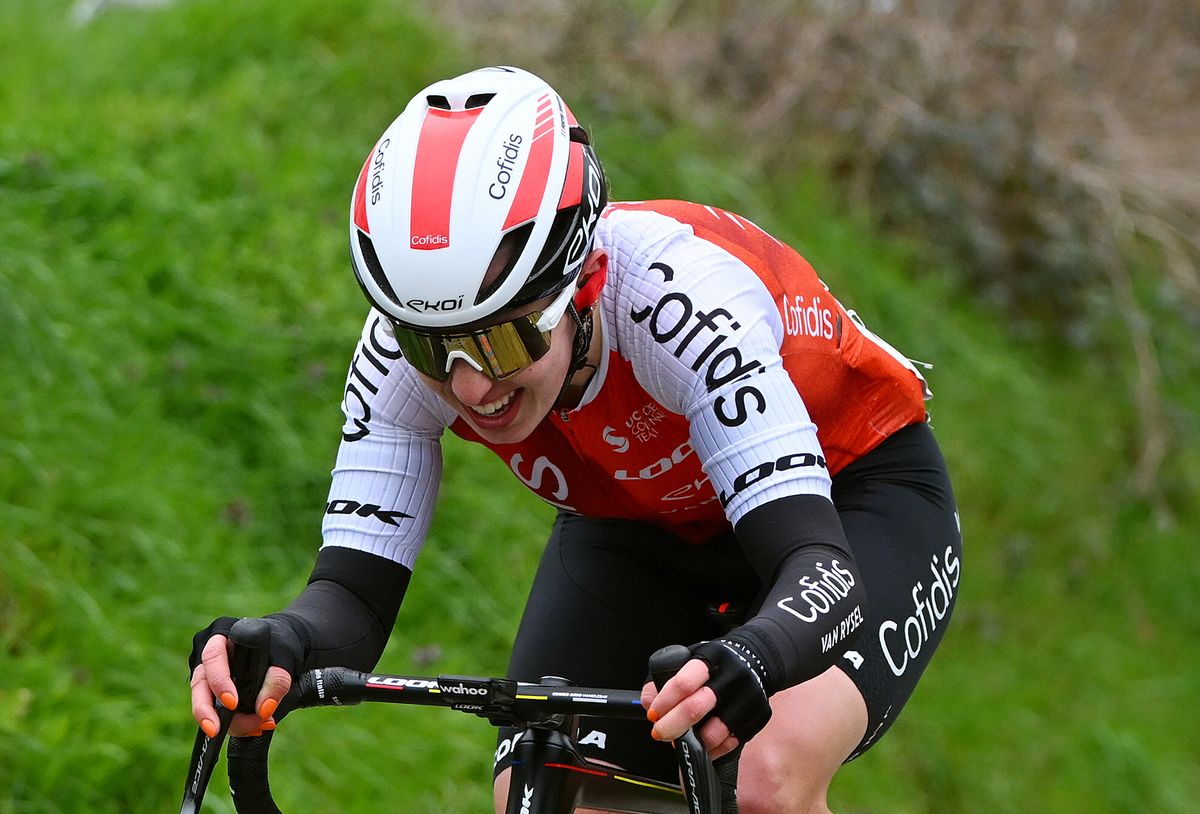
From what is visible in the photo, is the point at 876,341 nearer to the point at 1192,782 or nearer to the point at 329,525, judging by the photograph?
the point at 329,525

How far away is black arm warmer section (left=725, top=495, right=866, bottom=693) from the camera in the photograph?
8.32 ft

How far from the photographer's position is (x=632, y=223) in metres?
3.15

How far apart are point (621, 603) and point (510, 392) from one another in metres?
0.80

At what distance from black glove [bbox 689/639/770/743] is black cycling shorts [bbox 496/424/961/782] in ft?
2.33

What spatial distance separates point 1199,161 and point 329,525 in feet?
30.3

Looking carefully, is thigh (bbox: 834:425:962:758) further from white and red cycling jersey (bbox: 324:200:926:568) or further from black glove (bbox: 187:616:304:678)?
black glove (bbox: 187:616:304:678)

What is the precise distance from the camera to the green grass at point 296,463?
184 inches

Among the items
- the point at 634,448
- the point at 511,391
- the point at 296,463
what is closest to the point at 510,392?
the point at 511,391

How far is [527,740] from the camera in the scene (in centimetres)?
277

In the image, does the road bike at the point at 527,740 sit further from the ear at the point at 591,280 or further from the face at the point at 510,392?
the ear at the point at 591,280

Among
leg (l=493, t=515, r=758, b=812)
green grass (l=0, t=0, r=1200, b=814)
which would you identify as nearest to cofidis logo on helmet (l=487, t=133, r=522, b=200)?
leg (l=493, t=515, r=758, b=812)

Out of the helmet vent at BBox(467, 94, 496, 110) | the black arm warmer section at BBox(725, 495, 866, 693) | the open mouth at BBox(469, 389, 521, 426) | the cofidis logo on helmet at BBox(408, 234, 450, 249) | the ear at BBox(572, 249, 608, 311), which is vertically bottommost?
the black arm warmer section at BBox(725, 495, 866, 693)

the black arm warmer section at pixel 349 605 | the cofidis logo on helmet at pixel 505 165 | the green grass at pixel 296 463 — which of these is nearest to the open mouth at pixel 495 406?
the cofidis logo on helmet at pixel 505 165

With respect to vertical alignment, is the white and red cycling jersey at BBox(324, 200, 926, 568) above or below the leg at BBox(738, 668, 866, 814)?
above
